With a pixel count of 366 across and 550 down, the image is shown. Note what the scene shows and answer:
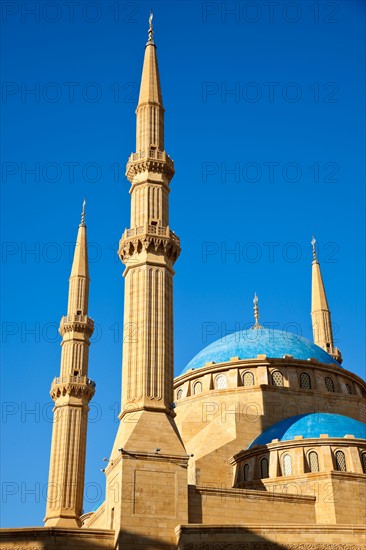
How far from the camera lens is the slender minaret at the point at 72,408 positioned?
27312 millimetres

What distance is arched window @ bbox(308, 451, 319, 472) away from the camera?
2288cm

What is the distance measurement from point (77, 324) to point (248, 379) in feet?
25.4

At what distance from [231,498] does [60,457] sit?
995cm

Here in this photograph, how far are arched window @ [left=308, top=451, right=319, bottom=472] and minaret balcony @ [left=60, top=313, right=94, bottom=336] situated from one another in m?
12.1

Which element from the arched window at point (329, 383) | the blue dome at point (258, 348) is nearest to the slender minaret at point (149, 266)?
the blue dome at point (258, 348)

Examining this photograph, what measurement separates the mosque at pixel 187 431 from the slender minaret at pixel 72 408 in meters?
0.06

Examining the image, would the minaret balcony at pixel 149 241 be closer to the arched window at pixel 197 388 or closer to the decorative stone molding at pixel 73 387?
the decorative stone molding at pixel 73 387

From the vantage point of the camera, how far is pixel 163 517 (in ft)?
60.9

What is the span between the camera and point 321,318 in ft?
124

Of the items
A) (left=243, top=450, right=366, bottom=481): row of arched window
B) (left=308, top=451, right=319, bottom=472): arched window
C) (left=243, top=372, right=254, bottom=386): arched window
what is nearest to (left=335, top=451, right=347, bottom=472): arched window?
(left=243, top=450, right=366, bottom=481): row of arched window

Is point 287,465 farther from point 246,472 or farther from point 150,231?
point 150,231

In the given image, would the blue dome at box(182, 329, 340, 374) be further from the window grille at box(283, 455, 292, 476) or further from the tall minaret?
the tall minaret

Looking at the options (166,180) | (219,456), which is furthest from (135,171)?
(219,456)

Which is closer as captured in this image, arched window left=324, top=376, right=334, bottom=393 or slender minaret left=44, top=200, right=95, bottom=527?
slender minaret left=44, top=200, right=95, bottom=527
